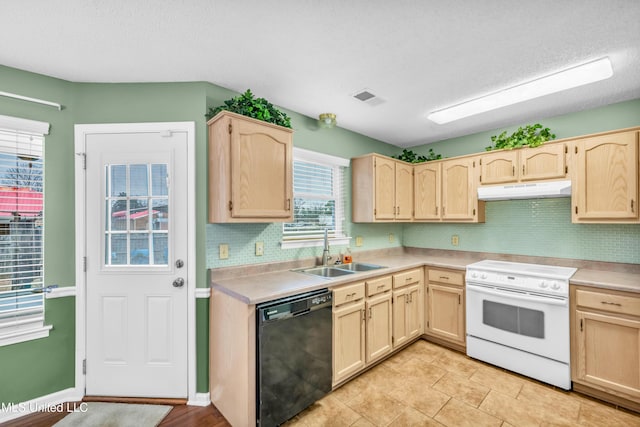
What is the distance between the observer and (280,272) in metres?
2.62

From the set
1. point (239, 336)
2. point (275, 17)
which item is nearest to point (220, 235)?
point (239, 336)

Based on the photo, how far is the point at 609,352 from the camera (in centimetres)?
216

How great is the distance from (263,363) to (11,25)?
2424mm

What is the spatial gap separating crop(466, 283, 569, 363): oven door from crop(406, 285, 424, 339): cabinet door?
0.50 metres

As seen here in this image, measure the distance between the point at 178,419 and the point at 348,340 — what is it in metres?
1.35

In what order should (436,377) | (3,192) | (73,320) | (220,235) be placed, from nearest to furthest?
(3,192), (73,320), (220,235), (436,377)

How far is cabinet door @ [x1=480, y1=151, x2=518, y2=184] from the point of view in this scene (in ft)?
9.62

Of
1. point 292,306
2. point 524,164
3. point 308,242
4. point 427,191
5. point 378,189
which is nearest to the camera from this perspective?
point 292,306

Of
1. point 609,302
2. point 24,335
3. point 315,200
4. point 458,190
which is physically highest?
point 458,190

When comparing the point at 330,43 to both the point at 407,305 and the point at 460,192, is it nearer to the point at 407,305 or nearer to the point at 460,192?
the point at 460,192

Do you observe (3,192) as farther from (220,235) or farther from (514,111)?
(514,111)

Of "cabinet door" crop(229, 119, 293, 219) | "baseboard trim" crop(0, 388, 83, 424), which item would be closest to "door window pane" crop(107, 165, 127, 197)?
"cabinet door" crop(229, 119, 293, 219)

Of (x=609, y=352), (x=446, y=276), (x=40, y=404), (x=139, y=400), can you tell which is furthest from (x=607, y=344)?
(x=40, y=404)

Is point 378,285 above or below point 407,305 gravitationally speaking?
above
